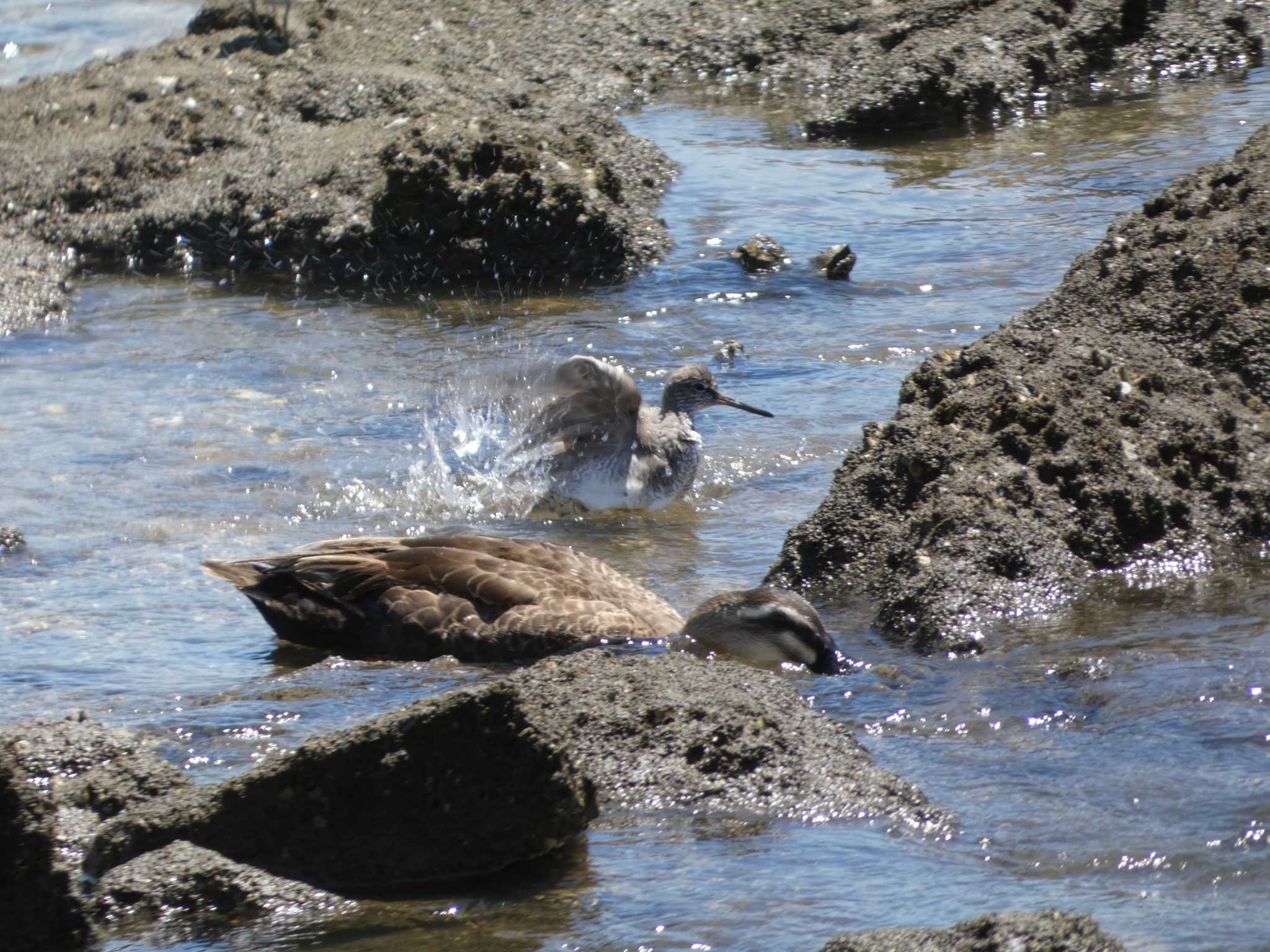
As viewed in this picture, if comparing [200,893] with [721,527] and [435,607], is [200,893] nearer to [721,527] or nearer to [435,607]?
[435,607]

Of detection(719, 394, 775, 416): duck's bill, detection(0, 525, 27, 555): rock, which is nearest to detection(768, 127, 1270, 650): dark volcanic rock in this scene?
detection(719, 394, 775, 416): duck's bill

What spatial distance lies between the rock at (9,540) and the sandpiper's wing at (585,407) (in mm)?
2500

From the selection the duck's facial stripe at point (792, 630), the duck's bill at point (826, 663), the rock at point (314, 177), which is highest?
the rock at point (314, 177)

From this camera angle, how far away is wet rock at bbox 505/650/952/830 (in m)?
4.21

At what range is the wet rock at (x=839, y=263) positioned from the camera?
34.6 ft

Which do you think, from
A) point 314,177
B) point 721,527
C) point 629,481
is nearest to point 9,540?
point 629,481

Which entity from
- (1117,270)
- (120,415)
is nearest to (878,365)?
(1117,270)

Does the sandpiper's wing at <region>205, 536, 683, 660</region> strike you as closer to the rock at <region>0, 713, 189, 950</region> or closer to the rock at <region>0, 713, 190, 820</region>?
the rock at <region>0, 713, 189, 950</region>

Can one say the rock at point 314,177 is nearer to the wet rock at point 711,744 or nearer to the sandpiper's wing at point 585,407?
the sandpiper's wing at point 585,407

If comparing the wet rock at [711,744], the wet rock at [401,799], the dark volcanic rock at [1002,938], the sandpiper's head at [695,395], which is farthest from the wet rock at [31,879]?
the sandpiper's head at [695,395]

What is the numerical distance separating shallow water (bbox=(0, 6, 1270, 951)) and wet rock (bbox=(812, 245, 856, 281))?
11 cm

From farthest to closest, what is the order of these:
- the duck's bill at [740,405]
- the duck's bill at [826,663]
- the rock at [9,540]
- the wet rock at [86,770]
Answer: the duck's bill at [740,405]
the rock at [9,540]
the duck's bill at [826,663]
the wet rock at [86,770]

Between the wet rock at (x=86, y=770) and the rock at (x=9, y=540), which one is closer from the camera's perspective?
the wet rock at (x=86, y=770)

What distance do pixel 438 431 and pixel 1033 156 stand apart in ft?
20.0
